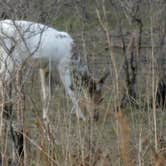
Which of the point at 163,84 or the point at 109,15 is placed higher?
the point at 109,15

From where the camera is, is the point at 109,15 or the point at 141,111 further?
the point at 109,15

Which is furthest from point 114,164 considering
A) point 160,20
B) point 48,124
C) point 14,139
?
point 160,20

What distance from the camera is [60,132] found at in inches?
167

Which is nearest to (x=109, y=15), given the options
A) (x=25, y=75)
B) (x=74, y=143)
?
(x=25, y=75)

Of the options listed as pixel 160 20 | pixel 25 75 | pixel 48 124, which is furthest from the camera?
pixel 160 20

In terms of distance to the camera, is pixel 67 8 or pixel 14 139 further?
pixel 67 8

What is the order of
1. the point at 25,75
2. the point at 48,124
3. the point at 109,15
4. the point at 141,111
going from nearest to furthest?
the point at 48,124, the point at 141,111, the point at 25,75, the point at 109,15

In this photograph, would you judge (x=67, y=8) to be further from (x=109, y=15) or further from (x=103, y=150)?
(x=103, y=150)

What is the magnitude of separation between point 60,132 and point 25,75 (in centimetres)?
111

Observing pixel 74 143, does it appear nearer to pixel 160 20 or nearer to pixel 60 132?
pixel 60 132

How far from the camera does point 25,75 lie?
527 cm

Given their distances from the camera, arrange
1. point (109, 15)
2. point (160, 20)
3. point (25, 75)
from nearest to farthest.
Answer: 1. point (25, 75)
2. point (160, 20)
3. point (109, 15)

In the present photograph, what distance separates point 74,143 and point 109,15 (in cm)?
589

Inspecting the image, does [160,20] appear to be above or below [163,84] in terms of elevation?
above
